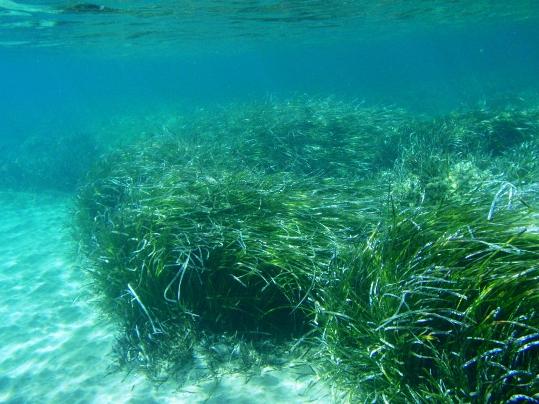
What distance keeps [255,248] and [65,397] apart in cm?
290

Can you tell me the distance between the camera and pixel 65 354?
544cm

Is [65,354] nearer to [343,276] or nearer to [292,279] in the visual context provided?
[292,279]

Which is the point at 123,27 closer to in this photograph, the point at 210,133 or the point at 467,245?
the point at 210,133

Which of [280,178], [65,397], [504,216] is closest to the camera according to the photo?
[504,216]

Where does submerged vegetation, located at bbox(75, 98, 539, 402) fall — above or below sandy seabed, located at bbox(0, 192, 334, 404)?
above

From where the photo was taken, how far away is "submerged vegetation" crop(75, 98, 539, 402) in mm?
2914

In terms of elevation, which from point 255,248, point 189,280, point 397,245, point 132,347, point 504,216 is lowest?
point 132,347

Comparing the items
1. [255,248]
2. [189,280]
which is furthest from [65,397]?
[255,248]

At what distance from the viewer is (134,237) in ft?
19.0

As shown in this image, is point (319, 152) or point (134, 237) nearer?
point (134, 237)

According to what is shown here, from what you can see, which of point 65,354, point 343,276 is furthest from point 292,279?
point 65,354

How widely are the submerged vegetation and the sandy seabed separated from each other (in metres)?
0.26

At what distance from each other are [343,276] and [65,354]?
13.8 feet

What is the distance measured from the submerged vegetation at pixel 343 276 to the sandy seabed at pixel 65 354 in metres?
0.26
